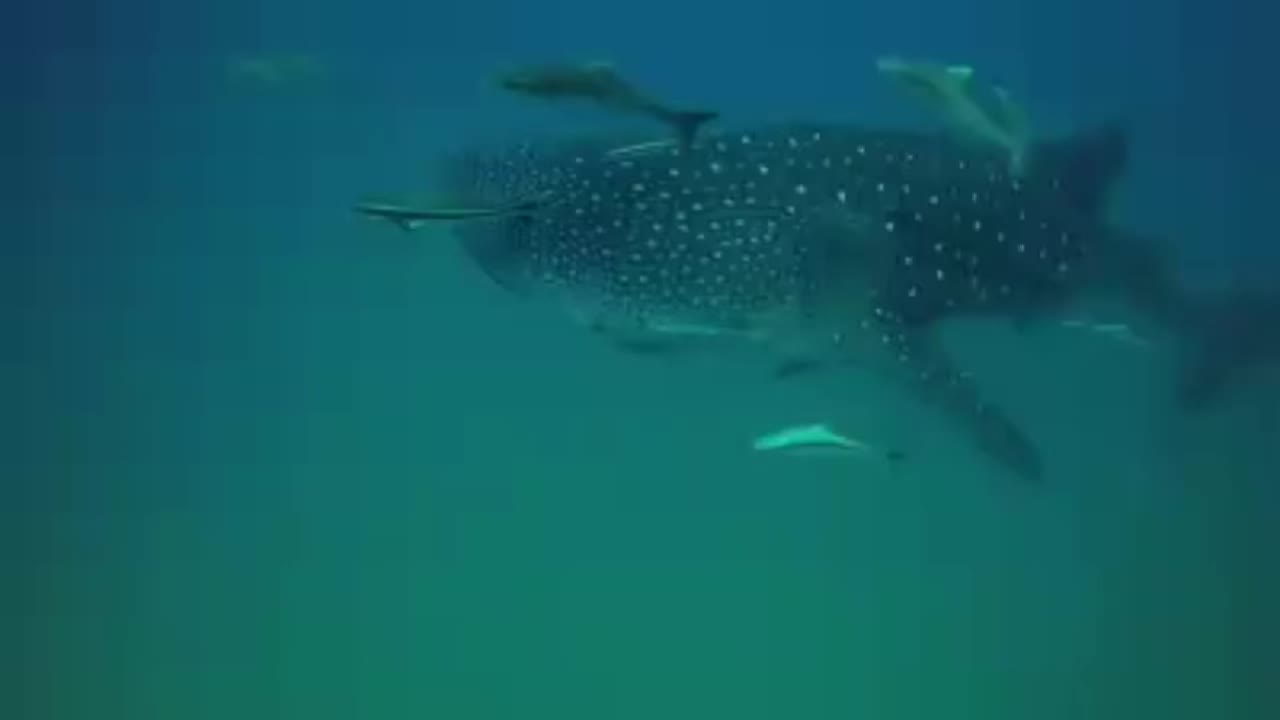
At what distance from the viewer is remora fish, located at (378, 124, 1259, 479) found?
4574mm

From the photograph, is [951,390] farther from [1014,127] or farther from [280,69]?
[280,69]

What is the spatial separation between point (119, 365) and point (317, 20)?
3388mm

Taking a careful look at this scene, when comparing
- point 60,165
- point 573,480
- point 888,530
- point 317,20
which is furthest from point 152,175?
point 888,530

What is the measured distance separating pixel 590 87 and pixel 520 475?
3.81 metres

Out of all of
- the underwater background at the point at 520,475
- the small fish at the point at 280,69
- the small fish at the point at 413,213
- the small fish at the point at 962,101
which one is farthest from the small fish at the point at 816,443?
the small fish at the point at 280,69

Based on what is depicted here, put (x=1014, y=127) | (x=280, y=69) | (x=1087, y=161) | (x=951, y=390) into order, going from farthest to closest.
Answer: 1. (x=280, y=69)
2. (x=1087, y=161)
3. (x=951, y=390)
4. (x=1014, y=127)

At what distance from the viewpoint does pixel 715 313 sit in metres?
4.66

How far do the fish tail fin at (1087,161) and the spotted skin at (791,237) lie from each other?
0.48 feet

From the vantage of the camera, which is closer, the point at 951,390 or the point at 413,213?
the point at 413,213

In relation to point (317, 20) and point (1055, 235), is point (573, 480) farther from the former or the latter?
point (317, 20)

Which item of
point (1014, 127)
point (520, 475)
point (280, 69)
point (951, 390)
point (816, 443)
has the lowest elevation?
point (520, 475)

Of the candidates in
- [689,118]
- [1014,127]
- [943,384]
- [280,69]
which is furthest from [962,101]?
[280,69]

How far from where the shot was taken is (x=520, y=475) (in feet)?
23.1

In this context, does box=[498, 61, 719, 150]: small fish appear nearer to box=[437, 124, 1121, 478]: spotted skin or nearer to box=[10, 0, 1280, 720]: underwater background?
box=[437, 124, 1121, 478]: spotted skin
